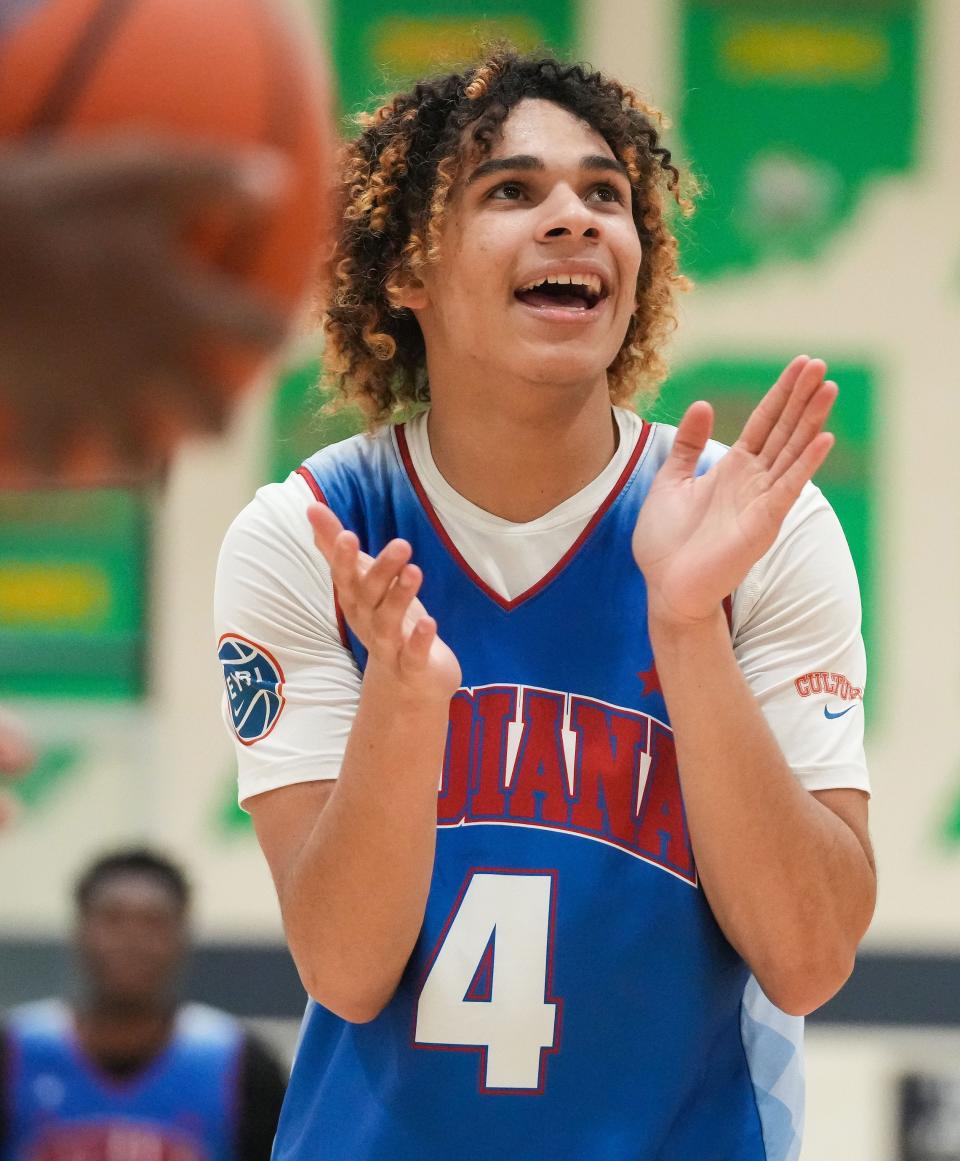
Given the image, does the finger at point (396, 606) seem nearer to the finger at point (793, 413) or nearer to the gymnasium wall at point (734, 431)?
the finger at point (793, 413)

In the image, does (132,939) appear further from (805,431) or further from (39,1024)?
(805,431)

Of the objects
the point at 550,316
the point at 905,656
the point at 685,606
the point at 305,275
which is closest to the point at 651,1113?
the point at 685,606

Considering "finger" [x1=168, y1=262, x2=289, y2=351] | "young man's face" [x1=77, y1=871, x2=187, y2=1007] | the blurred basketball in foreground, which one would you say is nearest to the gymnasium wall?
"young man's face" [x1=77, y1=871, x2=187, y2=1007]

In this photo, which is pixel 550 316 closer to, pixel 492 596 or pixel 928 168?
pixel 492 596

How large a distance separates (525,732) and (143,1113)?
2.88m

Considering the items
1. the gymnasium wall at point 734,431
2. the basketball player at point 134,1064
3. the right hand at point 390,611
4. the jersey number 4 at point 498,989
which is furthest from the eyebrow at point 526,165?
the gymnasium wall at point 734,431

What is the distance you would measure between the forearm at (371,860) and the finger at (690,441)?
0.46 meters

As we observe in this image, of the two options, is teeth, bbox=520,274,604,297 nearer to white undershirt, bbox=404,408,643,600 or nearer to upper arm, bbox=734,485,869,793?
white undershirt, bbox=404,408,643,600

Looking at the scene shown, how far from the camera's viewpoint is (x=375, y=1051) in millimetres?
2453

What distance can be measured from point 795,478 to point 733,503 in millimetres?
87

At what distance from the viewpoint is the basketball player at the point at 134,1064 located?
4.86 meters

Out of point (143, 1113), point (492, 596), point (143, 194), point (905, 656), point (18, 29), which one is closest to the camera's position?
point (143, 194)

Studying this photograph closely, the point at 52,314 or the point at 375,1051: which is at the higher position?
the point at 52,314

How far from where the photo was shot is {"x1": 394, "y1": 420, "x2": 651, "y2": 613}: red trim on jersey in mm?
2541
